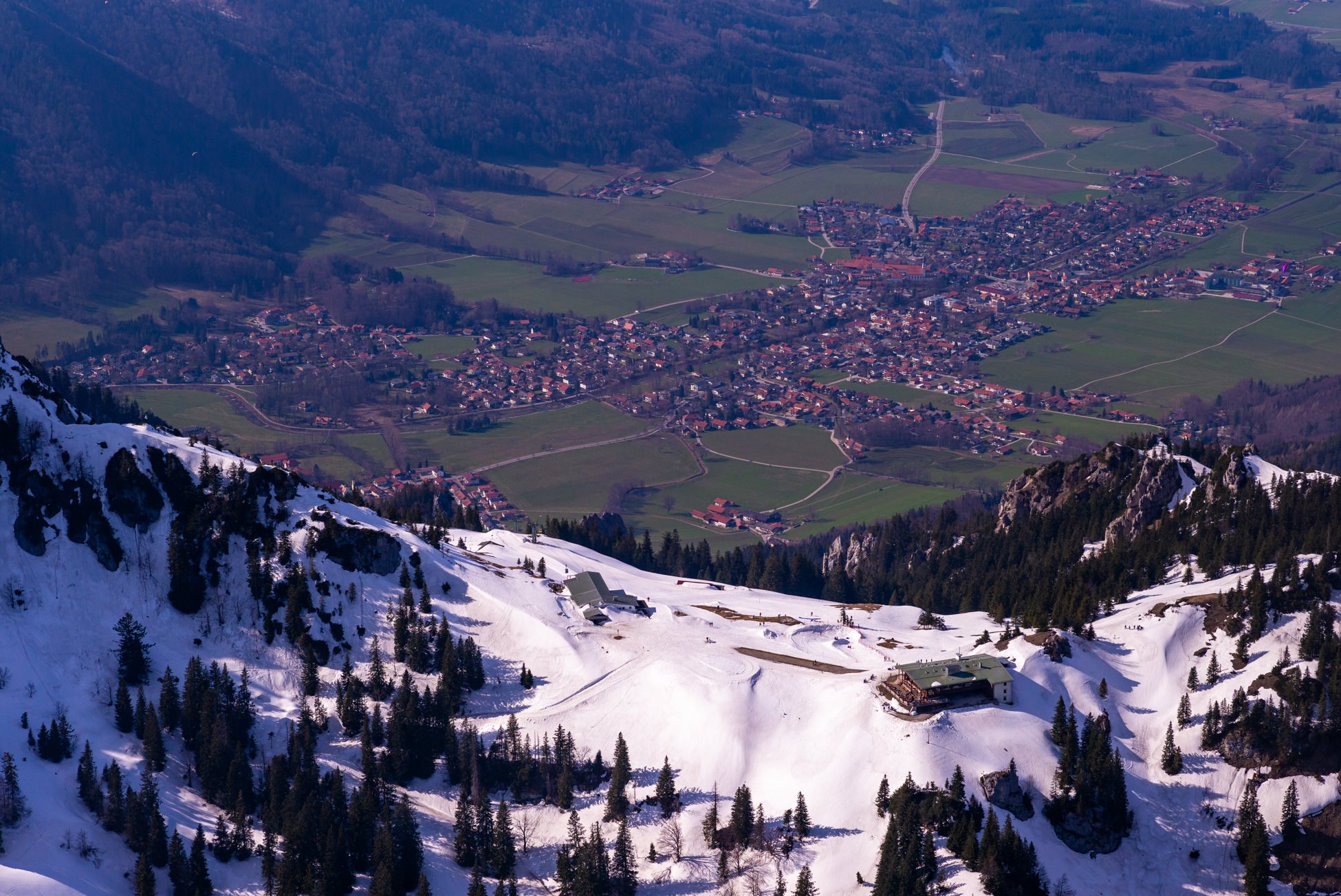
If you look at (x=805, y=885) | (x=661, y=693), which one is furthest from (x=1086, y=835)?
(x=661, y=693)

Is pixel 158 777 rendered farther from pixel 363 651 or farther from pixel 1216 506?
pixel 1216 506

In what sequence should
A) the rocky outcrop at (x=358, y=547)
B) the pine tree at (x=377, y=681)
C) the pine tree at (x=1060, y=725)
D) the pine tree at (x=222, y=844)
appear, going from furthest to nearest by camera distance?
the rocky outcrop at (x=358, y=547) → the pine tree at (x=377, y=681) → the pine tree at (x=1060, y=725) → the pine tree at (x=222, y=844)

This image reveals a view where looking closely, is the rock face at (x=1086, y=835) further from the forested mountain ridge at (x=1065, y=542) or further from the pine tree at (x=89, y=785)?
the pine tree at (x=89, y=785)

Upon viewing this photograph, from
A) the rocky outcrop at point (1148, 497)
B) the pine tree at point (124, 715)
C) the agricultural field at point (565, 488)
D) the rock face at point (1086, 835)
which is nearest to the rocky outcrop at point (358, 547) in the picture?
the pine tree at point (124, 715)

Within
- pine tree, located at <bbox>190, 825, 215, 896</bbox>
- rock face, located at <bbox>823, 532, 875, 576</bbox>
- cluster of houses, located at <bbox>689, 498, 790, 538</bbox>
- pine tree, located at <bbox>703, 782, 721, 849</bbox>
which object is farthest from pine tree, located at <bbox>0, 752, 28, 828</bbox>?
cluster of houses, located at <bbox>689, 498, 790, 538</bbox>

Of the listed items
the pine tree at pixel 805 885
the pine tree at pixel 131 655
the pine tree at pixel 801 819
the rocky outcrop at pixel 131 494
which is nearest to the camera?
the pine tree at pixel 805 885

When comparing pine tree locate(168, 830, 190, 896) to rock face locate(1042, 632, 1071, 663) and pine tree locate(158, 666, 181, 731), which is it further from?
rock face locate(1042, 632, 1071, 663)

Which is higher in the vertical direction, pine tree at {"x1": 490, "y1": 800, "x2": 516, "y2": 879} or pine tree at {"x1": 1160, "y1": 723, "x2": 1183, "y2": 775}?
pine tree at {"x1": 1160, "y1": 723, "x2": 1183, "y2": 775}

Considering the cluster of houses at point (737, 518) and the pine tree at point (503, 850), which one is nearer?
the pine tree at point (503, 850)
